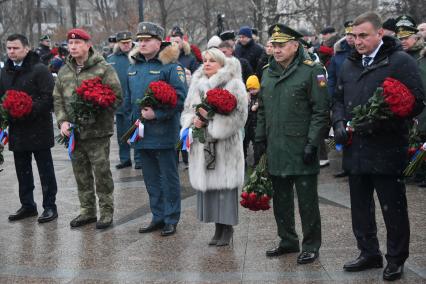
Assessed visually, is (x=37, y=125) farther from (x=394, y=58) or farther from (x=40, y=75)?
(x=394, y=58)

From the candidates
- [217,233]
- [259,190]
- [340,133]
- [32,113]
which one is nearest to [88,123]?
[32,113]

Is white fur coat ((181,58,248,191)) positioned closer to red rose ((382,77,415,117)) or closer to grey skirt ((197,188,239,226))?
grey skirt ((197,188,239,226))

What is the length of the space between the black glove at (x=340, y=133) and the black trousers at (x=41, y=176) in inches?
155

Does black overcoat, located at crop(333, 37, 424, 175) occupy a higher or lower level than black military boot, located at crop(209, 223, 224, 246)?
higher

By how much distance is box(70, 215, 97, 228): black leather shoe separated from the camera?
794 cm

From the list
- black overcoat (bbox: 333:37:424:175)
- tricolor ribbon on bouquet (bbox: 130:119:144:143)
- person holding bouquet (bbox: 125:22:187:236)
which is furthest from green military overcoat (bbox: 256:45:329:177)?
tricolor ribbon on bouquet (bbox: 130:119:144:143)

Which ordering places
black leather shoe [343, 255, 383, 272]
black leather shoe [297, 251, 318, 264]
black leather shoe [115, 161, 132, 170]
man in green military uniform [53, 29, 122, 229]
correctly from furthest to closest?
black leather shoe [115, 161, 132, 170], man in green military uniform [53, 29, 122, 229], black leather shoe [297, 251, 318, 264], black leather shoe [343, 255, 383, 272]

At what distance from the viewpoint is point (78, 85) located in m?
7.77

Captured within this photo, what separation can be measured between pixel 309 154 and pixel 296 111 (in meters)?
0.41

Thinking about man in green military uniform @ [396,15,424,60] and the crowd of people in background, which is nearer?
the crowd of people in background

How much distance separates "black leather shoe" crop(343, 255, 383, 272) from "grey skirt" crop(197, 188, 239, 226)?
1341 millimetres

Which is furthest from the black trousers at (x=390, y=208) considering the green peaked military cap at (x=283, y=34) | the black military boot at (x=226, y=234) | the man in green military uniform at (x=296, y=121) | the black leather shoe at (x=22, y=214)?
the black leather shoe at (x=22, y=214)

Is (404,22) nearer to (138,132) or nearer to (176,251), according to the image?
(138,132)

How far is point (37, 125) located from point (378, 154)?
431 cm
